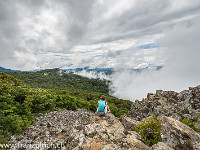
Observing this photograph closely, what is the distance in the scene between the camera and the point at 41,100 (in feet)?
85.4

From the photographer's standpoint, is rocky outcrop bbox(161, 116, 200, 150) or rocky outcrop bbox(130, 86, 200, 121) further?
rocky outcrop bbox(130, 86, 200, 121)

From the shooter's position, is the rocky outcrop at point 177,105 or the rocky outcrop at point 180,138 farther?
the rocky outcrop at point 177,105

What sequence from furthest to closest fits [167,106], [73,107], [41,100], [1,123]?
1. [73,107]
2. [167,106]
3. [41,100]
4. [1,123]

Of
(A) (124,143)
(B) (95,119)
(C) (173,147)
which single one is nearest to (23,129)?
(B) (95,119)

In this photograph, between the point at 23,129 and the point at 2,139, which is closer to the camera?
the point at 2,139

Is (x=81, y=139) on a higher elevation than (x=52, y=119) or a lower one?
higher

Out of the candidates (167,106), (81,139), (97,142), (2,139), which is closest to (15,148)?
(2,139)

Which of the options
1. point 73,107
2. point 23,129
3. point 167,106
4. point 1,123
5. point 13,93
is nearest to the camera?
point 1,123

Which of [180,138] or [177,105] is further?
[177,105]

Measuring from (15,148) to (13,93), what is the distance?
1331 cm

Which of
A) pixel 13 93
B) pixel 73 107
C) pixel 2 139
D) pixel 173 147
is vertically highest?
pixel 13 93

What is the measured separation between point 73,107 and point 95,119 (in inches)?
970

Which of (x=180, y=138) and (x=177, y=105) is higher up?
(x=180, y=138)

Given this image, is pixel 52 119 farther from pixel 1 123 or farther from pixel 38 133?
pixel 1 123
